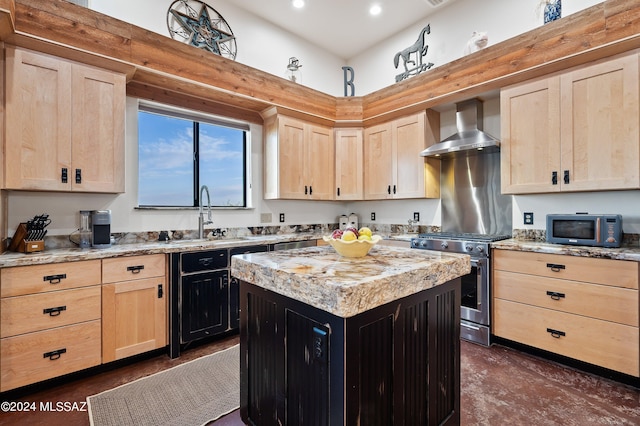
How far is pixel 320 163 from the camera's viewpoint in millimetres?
4102

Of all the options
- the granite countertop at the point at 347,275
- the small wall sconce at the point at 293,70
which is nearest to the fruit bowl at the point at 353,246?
the granite countertop at the point at 347,275

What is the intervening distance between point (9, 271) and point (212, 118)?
7.56 feet

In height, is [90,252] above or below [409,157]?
below

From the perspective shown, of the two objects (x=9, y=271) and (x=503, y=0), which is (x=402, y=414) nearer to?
(x=9, y=271)

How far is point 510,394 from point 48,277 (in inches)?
128

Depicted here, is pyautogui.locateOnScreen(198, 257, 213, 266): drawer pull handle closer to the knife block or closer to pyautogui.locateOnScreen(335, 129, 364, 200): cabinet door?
the knife block

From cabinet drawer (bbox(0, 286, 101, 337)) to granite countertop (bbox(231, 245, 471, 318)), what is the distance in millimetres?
1462

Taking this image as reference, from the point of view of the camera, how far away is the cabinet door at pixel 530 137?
2627 millimetres

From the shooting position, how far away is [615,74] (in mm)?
2326

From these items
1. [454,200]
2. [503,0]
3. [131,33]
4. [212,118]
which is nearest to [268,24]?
[212,118]

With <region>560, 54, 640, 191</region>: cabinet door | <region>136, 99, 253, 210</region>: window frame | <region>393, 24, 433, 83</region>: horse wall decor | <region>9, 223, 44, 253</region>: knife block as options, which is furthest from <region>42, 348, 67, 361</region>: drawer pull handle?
<region>393, 24, 433, 83</region>: horse wall decor

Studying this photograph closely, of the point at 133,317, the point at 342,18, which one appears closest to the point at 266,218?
the point at 133,317

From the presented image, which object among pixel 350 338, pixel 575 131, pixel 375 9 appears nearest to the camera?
pixel 350 338

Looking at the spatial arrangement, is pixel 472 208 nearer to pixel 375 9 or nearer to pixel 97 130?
pixel 375 9
